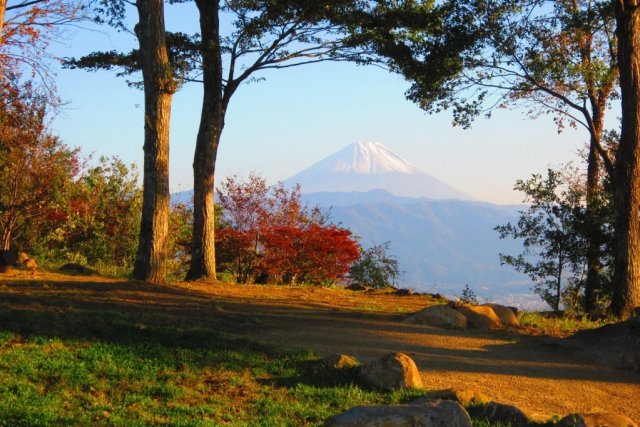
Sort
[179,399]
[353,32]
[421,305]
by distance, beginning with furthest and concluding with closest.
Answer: [353,32], [421,305], [179,399]

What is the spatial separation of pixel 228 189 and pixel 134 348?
1228 centimetres

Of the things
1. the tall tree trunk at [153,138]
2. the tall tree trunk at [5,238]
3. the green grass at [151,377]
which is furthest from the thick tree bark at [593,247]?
the tall tree trunk at [5,238]

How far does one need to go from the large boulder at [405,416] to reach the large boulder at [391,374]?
6.07 feet

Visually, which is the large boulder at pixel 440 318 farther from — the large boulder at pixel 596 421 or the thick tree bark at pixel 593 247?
the thick tree bark at pixel 593 247

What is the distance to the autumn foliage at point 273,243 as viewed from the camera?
1838cm

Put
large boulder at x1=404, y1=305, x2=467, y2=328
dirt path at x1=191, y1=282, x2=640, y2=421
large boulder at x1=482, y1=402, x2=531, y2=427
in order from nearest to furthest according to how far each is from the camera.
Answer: large boulder at x1=482, y1=402, x2=531, y2=427, dirt path at x1=191, y1=282, x2=640, y2=421, large boulder at x1=404, y1=305, x2=467, y2=328

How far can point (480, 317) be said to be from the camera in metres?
12.2

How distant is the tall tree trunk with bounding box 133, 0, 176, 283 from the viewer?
43.9 ft

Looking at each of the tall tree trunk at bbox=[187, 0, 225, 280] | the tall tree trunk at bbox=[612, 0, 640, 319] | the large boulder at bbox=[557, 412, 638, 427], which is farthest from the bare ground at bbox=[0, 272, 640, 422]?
the tall tree trunk at bbox=[612, 0, 640, 319]

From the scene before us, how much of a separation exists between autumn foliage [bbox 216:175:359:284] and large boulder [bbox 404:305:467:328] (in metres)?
6.78

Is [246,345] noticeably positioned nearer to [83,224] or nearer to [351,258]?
A: [351,258]

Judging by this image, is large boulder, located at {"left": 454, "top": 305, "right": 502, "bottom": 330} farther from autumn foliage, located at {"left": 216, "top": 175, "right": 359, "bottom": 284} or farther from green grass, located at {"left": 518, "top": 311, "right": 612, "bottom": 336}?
autumn foliage, located at {"left": 216, "top": 175, "right": 359, "bottom": 284}

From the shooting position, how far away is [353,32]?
16.3m

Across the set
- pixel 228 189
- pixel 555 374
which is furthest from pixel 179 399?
pixel 228 189
